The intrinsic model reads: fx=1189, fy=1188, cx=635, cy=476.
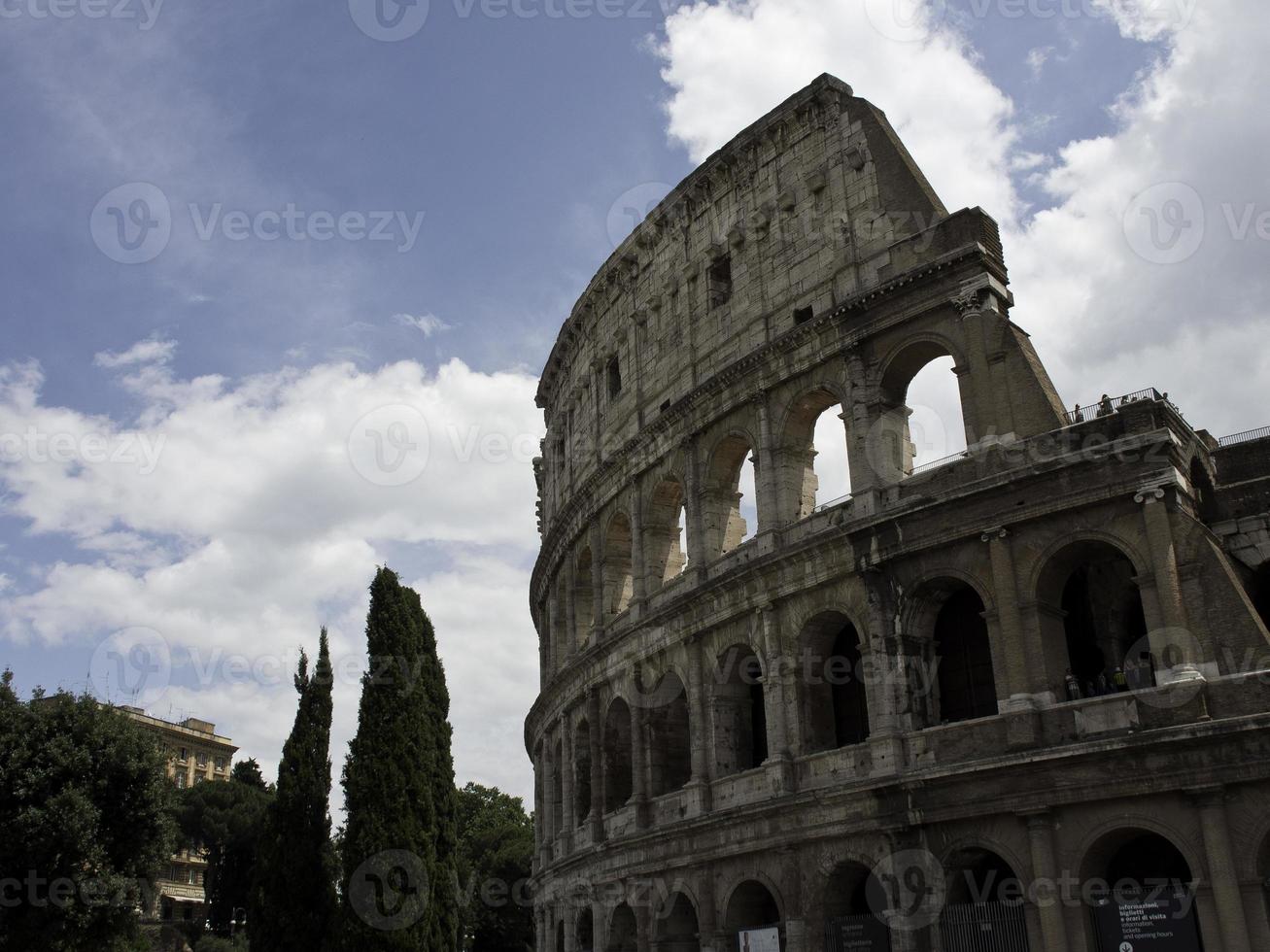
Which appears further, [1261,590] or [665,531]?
[665,531]

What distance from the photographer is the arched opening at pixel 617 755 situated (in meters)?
26.9

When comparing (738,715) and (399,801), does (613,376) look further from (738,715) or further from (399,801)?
(399,801)

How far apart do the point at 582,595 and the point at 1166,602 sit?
56.1 ft

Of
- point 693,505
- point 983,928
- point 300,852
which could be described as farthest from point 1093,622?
point 300,852

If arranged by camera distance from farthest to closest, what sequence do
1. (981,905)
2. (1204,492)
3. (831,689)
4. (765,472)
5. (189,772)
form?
(189,772), (765,472), (831,689), (1204,492), (981,905)

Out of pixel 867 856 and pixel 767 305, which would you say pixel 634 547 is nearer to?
pixel 767 305

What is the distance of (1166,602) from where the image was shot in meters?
16.6

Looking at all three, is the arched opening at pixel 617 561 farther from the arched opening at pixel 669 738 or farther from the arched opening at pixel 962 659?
the arched opening at pixel 962 659

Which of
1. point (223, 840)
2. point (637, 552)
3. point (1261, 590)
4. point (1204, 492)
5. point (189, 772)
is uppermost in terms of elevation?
point (189, 772)

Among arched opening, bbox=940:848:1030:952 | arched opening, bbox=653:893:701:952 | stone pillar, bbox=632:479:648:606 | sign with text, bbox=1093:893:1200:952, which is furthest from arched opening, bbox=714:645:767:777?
sign with text, bbox=1093:893:1200:952

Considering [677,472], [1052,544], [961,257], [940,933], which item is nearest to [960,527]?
[1052,544]

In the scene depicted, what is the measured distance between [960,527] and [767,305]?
284 inches

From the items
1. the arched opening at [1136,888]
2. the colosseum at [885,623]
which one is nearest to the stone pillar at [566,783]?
the colosseum at [885,623]

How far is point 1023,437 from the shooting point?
62.0 feet
